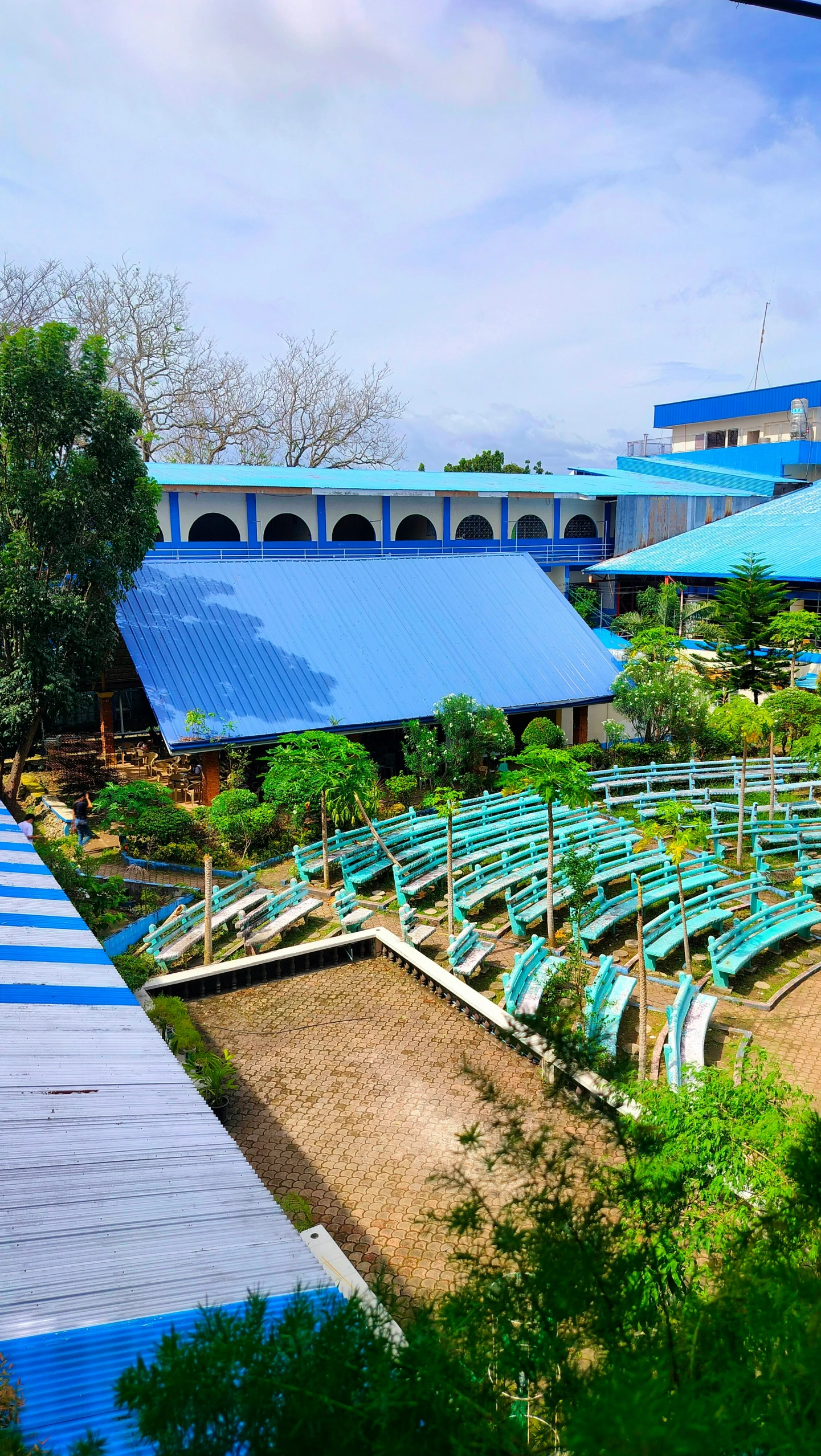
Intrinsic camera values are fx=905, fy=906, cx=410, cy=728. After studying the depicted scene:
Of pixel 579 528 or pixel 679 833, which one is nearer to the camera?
pixel 679 833

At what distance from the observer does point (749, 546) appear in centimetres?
2842

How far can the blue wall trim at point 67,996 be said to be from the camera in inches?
270

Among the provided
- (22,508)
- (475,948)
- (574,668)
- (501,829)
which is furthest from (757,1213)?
(574,668)

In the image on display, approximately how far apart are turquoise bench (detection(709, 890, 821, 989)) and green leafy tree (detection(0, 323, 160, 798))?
11.1 meters

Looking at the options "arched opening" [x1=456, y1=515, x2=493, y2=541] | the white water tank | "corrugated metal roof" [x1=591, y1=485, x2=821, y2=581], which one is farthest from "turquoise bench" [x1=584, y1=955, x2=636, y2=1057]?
the white water tank

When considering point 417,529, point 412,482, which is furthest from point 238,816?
point 412,482

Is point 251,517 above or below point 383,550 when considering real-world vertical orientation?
above

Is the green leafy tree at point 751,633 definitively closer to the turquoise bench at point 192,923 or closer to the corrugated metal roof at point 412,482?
the corrugated metal roof at point 412,482

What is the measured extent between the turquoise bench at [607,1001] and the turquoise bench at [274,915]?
4.32 m

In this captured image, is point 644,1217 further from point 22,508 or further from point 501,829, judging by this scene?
point 22,508

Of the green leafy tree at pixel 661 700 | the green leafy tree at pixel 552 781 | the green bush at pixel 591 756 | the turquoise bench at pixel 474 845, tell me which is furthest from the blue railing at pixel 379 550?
the green leafy tree at pixel 552 781

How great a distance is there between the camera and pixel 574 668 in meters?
20.8

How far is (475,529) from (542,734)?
1569cm

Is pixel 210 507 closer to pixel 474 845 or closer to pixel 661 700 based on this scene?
pixel 661 700
